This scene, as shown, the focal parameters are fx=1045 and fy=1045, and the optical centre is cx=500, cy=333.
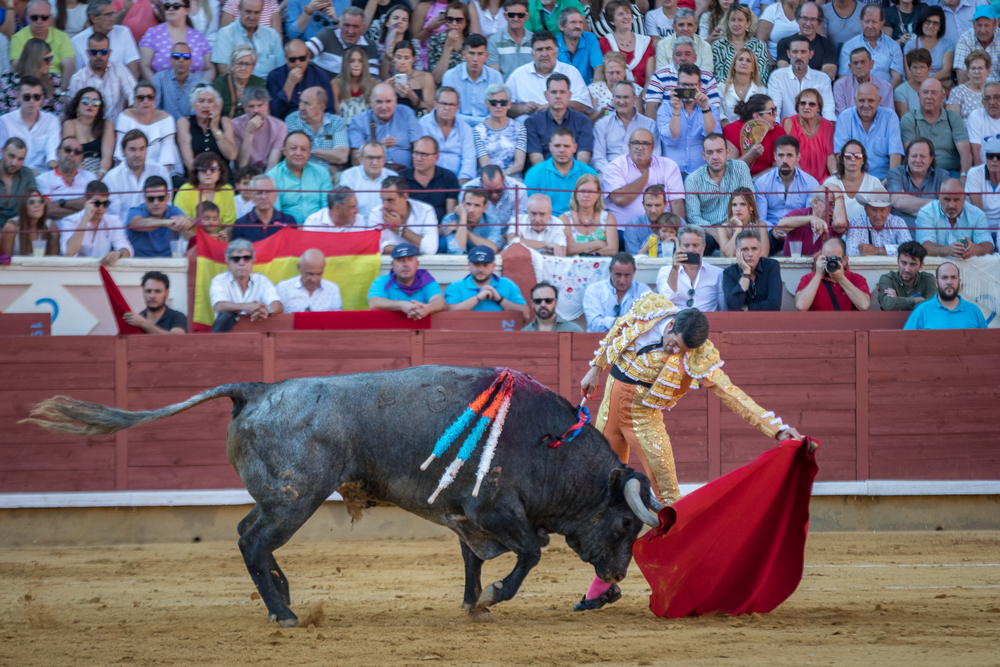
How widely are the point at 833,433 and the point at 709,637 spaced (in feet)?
11.9

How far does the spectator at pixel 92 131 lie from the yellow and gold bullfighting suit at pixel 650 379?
15.7 feet

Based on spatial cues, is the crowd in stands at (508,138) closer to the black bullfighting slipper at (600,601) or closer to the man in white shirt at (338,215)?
the man in white shirt at (338,215)

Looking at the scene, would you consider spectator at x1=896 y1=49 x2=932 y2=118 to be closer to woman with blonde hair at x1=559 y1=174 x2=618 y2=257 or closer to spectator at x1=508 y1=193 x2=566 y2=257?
woman with blonde hair at x1=559 y1=174 x2=618 y2=257

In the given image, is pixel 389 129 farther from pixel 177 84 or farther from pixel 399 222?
pixel 177 84

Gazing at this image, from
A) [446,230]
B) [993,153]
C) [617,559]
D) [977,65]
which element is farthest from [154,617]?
[977,65]

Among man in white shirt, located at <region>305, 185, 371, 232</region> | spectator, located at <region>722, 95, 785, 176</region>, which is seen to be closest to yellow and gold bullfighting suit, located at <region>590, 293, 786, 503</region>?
man in white shirt, located at <region>305, 185, 371, 232</region>

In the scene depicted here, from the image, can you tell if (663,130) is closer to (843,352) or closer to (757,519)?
(843,352)

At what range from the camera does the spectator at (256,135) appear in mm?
8125

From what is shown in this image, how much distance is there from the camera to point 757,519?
15.4 ft

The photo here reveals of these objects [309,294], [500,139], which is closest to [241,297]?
[309,294]

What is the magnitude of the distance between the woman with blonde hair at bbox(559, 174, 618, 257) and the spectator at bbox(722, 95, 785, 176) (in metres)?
1.48

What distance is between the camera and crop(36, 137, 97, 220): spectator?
755cm

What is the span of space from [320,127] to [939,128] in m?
5.23

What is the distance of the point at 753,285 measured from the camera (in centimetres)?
752
